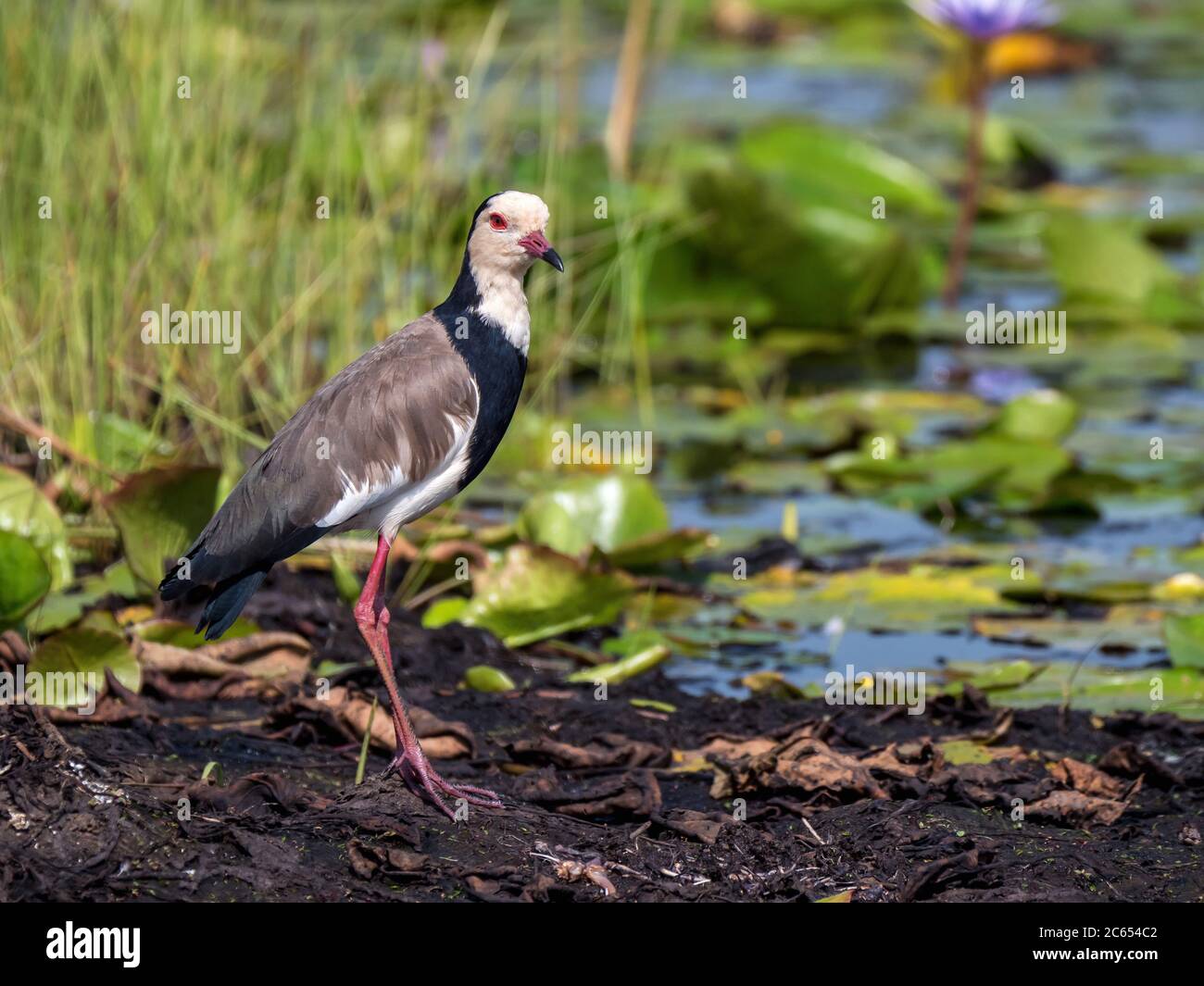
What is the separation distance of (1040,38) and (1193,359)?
6041mm

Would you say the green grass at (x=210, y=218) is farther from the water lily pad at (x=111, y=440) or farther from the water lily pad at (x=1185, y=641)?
the water lily pad at (x=1185, y=641)

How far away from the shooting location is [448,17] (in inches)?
587

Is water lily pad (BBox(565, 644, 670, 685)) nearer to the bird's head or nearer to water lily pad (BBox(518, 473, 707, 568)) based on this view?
water lily pad (BBox(518, 473, 707, 568))

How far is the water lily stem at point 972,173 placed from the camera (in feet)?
30.3

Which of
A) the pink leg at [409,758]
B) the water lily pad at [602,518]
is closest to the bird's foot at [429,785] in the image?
the pink leg at [409,758]

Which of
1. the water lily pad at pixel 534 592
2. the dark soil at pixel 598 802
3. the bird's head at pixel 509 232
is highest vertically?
the bird's head at pixel 509 232

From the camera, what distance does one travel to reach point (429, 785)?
15.5ft

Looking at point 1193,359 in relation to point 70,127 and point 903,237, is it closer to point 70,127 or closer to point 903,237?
point 903,237

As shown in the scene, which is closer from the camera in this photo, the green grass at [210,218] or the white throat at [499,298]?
the white throat at [499,298]

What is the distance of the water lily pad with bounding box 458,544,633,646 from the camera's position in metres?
6.15

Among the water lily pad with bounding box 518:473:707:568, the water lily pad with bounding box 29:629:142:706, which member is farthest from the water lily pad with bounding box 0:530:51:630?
the water lily pad with bounding box 518:473:707:568

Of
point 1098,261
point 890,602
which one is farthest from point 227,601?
point 1098,261

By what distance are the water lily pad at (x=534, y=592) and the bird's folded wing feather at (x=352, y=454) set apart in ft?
4.30

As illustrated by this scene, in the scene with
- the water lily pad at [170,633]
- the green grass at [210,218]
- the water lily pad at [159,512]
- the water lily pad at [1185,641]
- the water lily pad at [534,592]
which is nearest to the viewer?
the water lily pad at [170,633]
